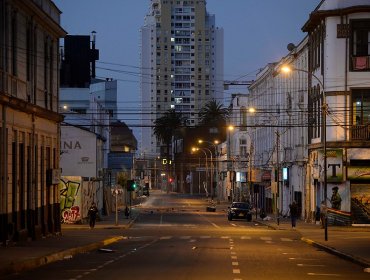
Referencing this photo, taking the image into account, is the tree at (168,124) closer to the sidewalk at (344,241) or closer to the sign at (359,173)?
the sidewalk at (344,241)

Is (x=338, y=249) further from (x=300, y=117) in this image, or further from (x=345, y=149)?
(x=300, y=117)

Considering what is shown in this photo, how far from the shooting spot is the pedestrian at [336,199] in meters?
56.4

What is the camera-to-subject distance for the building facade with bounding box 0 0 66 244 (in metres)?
33.9

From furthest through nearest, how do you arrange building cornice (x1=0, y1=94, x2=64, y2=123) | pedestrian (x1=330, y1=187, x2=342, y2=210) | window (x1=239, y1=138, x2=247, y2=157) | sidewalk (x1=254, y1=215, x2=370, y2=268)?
window (x1=239, y1=138, x2=247, y2=157) → pedestrian (x1=330, y1=187, x2=342, y2=210) → building cornice (x1=0, y1=94, x2=64, y2=123) → sidewalk (x1=254, y1=215, x2=370, y2=268)

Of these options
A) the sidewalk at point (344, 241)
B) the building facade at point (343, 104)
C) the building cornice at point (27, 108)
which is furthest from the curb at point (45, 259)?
the building facade at point (343, 104)

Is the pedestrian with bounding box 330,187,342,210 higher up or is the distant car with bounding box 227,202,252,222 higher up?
the pedestrian with bounding box 330,187,342,210

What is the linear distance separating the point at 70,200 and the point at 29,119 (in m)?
26.4

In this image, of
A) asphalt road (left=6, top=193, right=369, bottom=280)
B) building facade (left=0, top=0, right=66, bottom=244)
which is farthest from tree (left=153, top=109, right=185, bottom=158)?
asphalt road (left=6, top=193, right=369, bottom=280)

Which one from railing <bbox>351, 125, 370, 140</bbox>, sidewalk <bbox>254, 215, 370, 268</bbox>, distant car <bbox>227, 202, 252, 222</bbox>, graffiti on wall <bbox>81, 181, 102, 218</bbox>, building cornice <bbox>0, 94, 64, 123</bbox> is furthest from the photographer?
distant car <bbox>227, 202, 252, 222</bbox>

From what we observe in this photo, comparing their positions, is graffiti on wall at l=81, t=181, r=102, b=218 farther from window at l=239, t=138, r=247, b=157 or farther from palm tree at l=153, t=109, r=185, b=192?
palm tree at l=153, t=109, r=185, b=192

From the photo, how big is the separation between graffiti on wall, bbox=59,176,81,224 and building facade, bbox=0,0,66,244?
59.5 ft

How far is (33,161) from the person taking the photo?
129 feet

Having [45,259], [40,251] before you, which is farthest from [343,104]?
[45,259]

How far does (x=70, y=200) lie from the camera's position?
63938 mm
